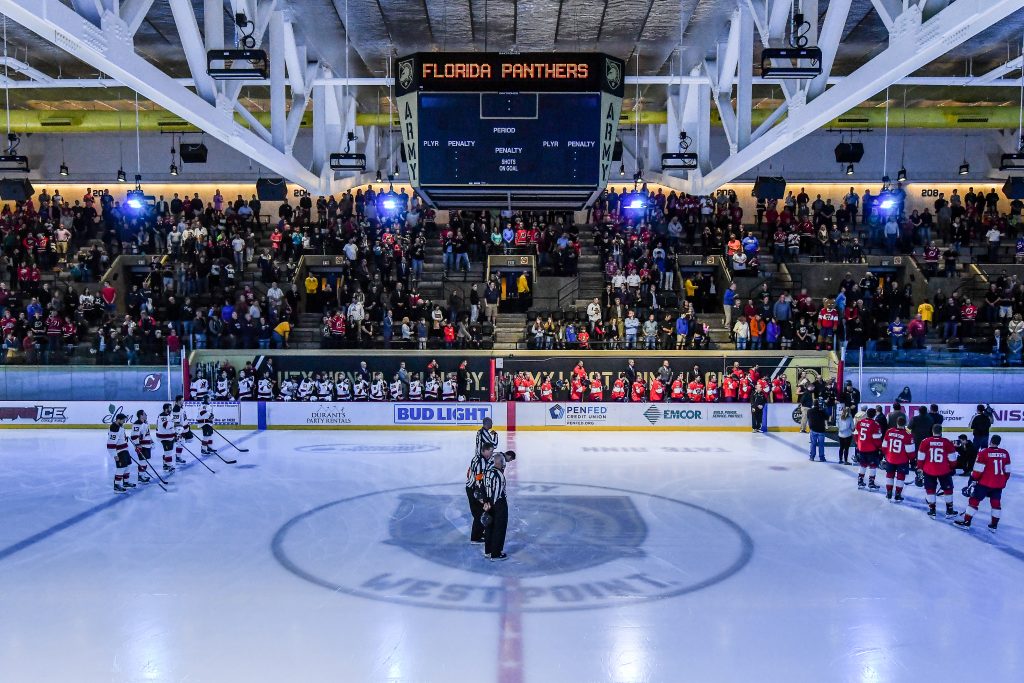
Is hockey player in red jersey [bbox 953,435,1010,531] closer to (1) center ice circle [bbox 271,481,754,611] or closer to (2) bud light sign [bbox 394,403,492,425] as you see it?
(1) center ice circle [bbox 271,481,754,611]

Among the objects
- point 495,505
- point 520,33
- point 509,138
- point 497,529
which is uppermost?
point 520,33

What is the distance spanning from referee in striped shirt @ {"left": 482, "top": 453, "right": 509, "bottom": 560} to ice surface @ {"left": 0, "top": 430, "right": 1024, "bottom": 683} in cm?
28

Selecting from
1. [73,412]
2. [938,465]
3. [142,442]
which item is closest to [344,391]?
[73,412]

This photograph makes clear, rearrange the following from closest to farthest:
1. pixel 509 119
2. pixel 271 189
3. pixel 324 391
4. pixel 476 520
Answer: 1. pixel 476 520
2. pixel 509 119
3. pixel 324 391
4. pixel 271 189

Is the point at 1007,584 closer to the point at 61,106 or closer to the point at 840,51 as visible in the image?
the point at 840,51

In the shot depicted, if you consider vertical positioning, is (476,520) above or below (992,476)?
below

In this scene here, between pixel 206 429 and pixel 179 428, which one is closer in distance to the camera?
pixel 179 428

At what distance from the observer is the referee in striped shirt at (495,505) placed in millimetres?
9594

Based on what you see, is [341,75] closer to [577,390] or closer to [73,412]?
[577,390]

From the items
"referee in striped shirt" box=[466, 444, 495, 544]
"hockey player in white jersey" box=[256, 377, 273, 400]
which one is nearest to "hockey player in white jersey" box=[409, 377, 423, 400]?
"hockey player in white jersey" box=[256, 377, 273, 400]

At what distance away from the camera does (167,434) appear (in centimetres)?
1518

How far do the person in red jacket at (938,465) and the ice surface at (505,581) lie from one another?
581 mm

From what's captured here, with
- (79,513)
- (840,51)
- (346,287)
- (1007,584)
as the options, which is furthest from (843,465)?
(346,287)

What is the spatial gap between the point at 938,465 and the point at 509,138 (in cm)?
739
